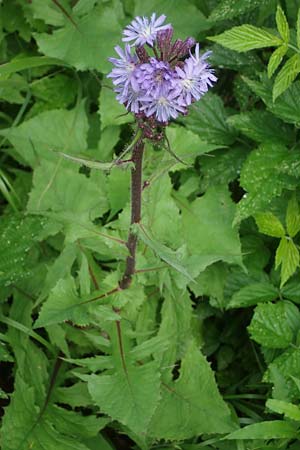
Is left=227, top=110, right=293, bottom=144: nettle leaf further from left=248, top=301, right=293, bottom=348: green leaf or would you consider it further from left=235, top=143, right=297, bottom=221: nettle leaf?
left=248, top=301, right=293, bottom=348: green leaf

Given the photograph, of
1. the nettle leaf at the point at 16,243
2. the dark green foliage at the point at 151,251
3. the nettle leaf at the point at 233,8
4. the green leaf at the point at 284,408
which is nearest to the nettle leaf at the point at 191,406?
the dark green foliage at the point at 151,251

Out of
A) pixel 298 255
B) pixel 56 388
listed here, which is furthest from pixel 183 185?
pixel 56 388

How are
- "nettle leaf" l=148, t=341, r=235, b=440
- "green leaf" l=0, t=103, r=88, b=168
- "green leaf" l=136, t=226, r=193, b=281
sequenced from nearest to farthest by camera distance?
"green leaf" l=136, t=226, r=193, b=281 → "nettle leaf" l=148, t=341, r=235, b=440 → "green leaf" l=0, t=103, r=88, b=168

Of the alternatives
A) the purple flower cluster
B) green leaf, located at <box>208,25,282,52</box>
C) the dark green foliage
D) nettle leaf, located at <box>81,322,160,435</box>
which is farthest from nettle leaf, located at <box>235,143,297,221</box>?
the purple flower cluster

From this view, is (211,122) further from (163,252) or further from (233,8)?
(163,252)

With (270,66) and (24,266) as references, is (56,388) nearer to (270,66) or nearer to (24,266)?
(24,266)

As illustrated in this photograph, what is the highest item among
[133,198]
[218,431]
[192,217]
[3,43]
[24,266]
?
[3,43]

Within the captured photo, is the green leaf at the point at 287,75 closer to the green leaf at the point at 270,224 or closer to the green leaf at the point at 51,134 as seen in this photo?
the green leaf at the point at 270,224
